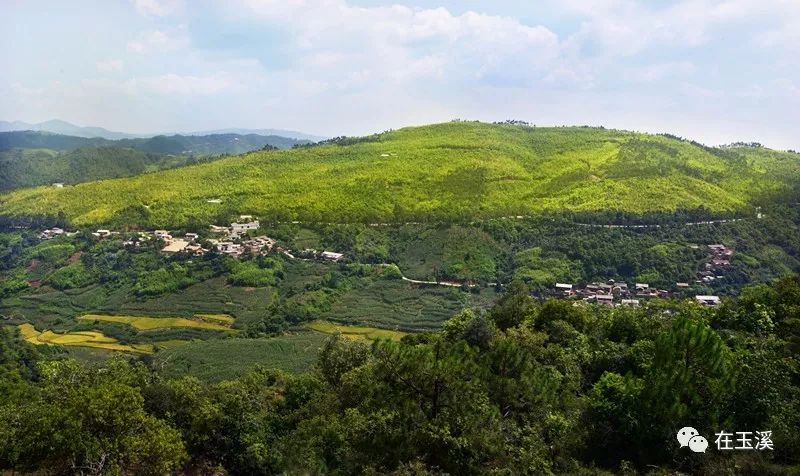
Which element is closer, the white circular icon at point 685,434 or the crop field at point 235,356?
the white circular icon at point 685,434

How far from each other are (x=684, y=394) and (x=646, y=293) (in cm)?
4374

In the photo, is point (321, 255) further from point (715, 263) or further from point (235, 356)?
point (715, 263)

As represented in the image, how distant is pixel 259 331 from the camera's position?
53.0 meters

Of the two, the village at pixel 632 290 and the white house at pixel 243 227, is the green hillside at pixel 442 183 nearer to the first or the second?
the white house at pixel 243 227

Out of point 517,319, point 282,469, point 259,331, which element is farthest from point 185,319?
point 282,469

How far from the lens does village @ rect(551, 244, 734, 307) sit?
176 ft

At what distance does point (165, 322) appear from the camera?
56.2 metres

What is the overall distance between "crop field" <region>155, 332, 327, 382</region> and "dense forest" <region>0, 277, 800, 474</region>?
62.1 feet

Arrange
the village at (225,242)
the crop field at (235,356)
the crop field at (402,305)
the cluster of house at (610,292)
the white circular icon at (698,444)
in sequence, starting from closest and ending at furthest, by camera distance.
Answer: the white circular icon at (698,444) < the crop field at (235,356) < the cluster of house at (610,292) < the crop field at (402,305) < the village at (225,242)

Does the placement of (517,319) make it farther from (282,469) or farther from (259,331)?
(259,331)

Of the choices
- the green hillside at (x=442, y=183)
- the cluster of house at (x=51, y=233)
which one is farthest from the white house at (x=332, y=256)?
Result: the cluster of house at (x=51, y=233)

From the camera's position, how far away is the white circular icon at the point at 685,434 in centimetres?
1452

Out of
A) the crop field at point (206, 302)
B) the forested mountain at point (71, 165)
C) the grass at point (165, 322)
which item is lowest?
the grass at point (165, 322)

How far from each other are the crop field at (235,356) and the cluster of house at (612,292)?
84.3 feet
